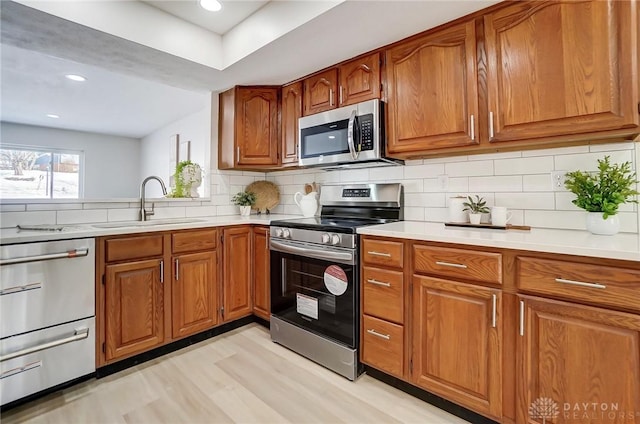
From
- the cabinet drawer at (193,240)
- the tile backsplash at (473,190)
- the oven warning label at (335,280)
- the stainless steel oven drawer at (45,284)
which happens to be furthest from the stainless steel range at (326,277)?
the stainless steel oven drawer at (45,284)

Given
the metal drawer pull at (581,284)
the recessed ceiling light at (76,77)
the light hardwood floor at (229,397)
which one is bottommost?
the light hardwood floor at (229,397)

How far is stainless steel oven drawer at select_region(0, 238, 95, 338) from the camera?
145 cm

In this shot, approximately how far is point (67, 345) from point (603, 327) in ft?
8.35

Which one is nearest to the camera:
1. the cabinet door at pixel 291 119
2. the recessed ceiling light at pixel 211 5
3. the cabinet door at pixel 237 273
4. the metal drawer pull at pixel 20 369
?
the metal drawer pull at pixel 20 369

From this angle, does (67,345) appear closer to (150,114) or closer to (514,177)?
(514,177)

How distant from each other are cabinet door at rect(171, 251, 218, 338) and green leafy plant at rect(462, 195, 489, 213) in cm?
188

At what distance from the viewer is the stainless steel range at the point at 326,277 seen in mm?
1790

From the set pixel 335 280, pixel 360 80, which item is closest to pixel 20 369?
pixel 335 280

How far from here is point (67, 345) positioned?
5.32ft

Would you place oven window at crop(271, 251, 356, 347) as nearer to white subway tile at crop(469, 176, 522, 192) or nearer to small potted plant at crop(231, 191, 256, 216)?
small potted plant at crop(231, 191, 256, 216)

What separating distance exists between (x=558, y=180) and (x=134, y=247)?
2.56 m

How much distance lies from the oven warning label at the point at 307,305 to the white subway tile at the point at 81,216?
5.26 feet

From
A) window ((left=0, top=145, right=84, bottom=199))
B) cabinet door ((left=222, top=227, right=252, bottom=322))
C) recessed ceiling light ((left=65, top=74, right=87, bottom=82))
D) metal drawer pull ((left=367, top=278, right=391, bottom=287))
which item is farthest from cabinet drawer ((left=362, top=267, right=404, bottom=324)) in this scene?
window ((left=0, top=145, right=84, bottom=199))

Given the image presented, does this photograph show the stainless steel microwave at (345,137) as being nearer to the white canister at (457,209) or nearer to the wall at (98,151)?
the white canister at (457,209)
